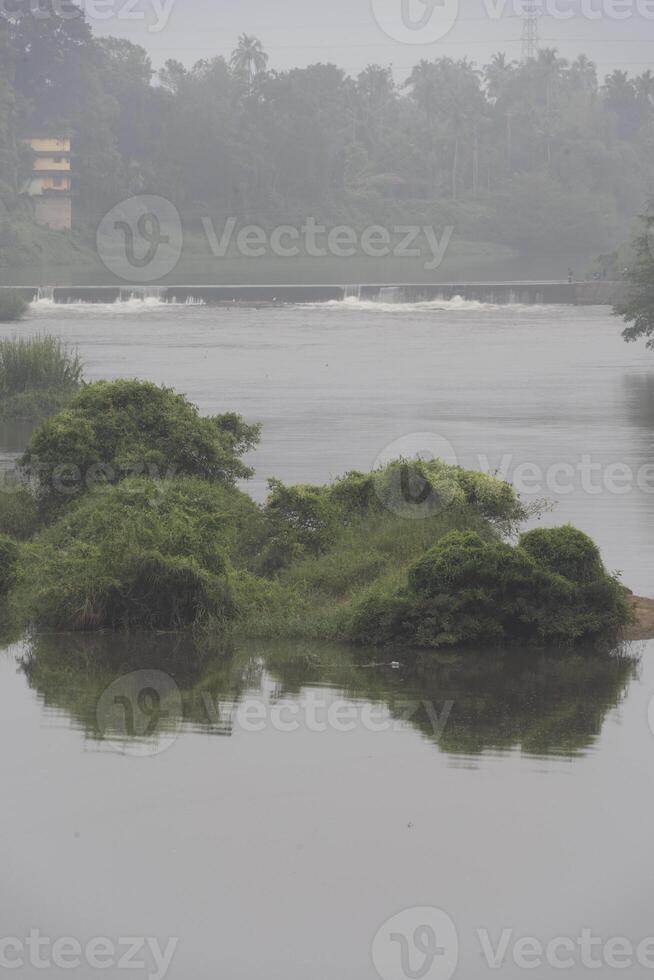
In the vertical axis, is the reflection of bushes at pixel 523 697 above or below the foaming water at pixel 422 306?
below

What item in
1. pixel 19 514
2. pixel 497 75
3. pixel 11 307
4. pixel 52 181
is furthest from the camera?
pixel 497 75

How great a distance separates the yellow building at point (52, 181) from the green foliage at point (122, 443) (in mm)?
83019

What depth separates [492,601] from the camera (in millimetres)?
13898

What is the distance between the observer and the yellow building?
101188 mm

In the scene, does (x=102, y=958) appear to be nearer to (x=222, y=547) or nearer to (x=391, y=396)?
(x=222, y=547)

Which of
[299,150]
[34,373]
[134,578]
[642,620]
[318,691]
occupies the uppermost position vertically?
[299,150]

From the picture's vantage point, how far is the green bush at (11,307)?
64.4m

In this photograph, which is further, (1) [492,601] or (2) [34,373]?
(2) [34,373]

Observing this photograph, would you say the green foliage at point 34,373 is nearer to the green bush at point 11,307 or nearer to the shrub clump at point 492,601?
the shrub clump at point 492,601

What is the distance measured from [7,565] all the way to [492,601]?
4.68m

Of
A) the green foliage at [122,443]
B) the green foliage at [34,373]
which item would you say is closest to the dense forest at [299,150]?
the green foliage at [34,373]

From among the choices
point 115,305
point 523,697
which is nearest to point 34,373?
point 523,697

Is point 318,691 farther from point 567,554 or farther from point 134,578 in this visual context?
point 567,554

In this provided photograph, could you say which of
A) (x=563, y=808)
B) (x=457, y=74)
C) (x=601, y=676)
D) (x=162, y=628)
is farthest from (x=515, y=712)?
(x=457, y=74)
